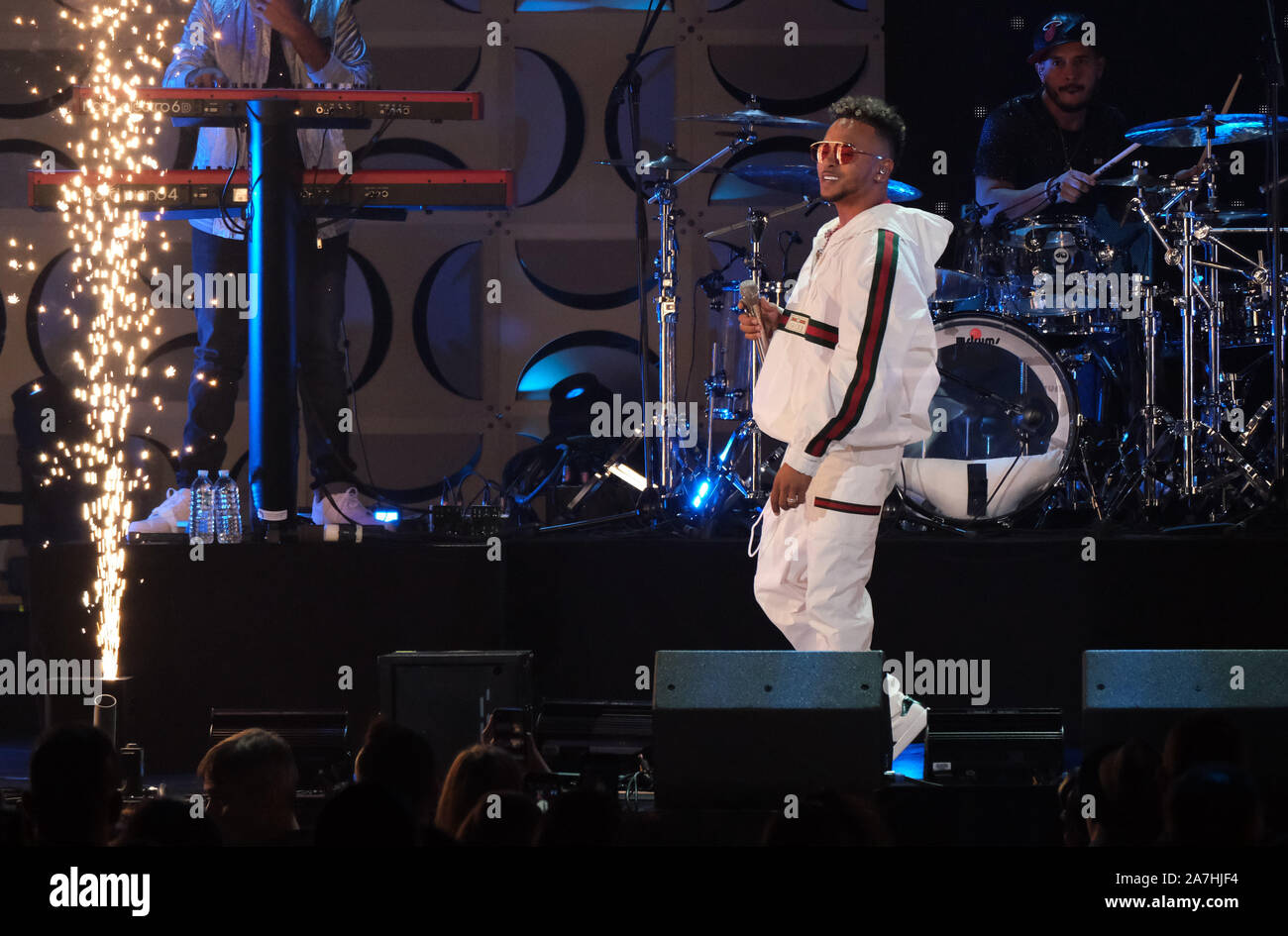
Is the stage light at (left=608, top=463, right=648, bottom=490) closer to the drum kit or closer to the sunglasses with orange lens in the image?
the drum kit

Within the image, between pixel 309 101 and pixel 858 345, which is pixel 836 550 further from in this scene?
pixel 309 101

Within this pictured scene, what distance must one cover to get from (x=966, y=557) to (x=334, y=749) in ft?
8.43

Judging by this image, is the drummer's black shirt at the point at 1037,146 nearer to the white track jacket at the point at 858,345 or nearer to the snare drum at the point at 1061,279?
the snare drum at the point at 1061,279

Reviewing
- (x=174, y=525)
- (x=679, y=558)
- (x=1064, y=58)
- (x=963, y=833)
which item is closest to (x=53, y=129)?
(x=174, y=525)

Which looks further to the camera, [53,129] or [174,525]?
[53,129]

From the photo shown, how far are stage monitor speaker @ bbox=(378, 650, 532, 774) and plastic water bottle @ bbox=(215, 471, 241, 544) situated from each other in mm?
1254

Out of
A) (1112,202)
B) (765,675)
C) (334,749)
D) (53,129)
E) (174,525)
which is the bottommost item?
(334,749)

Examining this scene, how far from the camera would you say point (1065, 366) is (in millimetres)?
6492

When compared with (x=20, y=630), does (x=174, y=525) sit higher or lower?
higher

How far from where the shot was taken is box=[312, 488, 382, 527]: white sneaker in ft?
20.8

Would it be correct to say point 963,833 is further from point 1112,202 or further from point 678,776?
point 1112,202

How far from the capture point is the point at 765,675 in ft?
12.1
